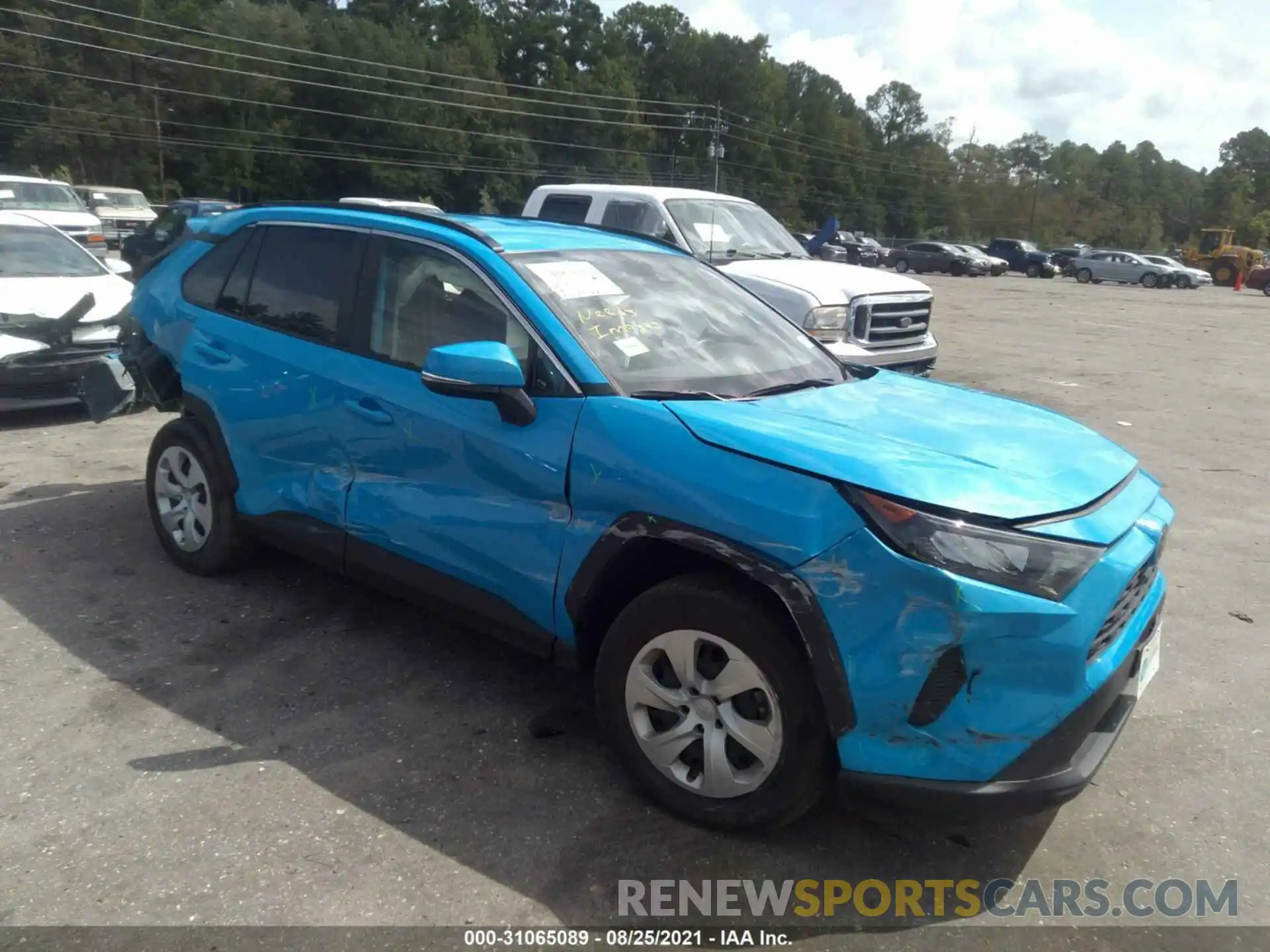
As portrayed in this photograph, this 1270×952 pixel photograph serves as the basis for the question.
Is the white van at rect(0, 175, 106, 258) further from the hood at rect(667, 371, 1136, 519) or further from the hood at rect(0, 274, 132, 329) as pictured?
the hood at rect(667, 371, 1136, 519)

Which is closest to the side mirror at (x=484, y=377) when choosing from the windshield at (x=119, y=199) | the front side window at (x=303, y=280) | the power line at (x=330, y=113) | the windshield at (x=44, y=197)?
the front side window at (x=303, y=280)

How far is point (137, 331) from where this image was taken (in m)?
5.15

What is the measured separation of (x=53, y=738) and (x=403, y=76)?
6637 cm

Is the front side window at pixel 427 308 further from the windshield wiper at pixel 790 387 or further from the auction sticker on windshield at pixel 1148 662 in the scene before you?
the auction sticker on windshield at pixel 1148 662

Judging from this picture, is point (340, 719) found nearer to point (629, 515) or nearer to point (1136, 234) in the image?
point (629, 515)

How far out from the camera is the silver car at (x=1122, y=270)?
44.7 m

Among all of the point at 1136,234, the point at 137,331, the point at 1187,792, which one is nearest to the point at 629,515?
the point at 1187,792

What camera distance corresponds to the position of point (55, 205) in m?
20.6

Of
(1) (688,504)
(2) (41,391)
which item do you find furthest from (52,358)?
(1) (688,504)

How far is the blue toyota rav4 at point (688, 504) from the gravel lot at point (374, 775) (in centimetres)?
36

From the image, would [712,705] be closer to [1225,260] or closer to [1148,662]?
[1148,662]

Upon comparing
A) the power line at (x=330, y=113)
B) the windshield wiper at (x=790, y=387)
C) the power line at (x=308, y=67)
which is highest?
the power line at (x=308, y=67)

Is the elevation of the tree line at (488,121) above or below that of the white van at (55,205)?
above

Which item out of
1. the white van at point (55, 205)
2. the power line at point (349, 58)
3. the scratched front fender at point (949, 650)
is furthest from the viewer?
the power line at point (349, 58)
